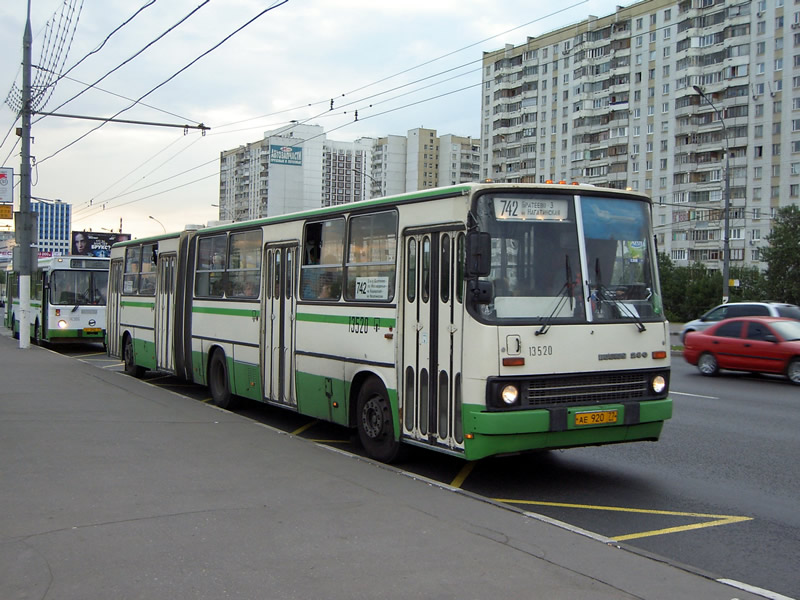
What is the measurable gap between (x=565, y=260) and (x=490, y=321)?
0.98 m

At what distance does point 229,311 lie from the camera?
498 inches

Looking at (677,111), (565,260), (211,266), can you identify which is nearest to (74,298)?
(211,266)

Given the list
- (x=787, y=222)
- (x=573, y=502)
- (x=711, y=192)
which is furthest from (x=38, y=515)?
(x=711, y=192)

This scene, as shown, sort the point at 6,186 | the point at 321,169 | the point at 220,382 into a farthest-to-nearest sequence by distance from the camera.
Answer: the point at 321,169 → the point at 6,186 → the point at 220,382

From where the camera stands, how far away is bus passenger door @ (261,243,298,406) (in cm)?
1080

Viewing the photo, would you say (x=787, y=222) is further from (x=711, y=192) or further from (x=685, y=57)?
(x=685, y=57)

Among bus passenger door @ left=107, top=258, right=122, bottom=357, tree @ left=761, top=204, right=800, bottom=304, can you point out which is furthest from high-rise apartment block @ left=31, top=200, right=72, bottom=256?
bus passenger door @ left=107, top=258, right=122, bottom=357

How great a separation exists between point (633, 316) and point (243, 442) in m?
4.55

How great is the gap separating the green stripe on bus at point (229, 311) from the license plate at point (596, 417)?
5541 mm

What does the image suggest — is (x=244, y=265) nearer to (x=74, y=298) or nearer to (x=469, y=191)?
(x=469, y=191)

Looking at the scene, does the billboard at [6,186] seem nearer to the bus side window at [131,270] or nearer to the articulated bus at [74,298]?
the articulated bus at [74,298]

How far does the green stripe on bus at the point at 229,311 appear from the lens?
11806 millimetres

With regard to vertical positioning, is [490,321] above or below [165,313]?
above

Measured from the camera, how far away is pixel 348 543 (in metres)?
5.63
